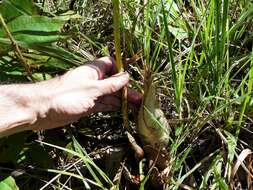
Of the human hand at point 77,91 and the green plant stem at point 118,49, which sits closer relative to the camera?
the green plant stem at point 118,49

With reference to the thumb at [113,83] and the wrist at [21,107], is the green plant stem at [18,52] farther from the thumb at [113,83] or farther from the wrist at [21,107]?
the thumb at [113,83]

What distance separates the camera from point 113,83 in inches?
50.7

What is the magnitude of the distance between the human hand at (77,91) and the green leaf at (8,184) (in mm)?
145

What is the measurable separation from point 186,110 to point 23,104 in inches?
16.6

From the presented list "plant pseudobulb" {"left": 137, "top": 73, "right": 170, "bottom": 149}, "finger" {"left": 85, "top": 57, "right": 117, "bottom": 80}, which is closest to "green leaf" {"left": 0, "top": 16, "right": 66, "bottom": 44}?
"finger" {"left": 85, "top": 57, "right": 117, "bottom": 80}

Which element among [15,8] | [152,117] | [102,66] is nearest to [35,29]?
[15,8]

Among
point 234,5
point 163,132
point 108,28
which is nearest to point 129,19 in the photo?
point 108,28

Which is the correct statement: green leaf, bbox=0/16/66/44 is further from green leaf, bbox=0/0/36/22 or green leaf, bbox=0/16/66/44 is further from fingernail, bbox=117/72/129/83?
fingernail, bbox=117/72/129/83

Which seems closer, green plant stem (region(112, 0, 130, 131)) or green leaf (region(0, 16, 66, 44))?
green plant stem (region(112, 0, 130, 131))

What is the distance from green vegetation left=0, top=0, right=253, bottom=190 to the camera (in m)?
1.31

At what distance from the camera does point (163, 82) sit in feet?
4.66

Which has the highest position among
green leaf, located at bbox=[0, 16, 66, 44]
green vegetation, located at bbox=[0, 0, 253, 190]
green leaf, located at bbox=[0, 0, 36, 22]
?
green leaf, located at bbox=[0, 0, 36, 22]

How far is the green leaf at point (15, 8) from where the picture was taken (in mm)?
1391

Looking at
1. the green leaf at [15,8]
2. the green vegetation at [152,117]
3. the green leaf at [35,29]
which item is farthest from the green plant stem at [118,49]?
the green leaf at [15,8]
